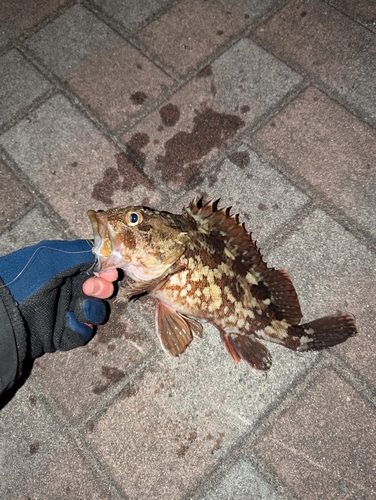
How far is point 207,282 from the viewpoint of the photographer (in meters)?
2.95

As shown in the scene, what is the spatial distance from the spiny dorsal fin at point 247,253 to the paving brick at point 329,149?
3.02ft

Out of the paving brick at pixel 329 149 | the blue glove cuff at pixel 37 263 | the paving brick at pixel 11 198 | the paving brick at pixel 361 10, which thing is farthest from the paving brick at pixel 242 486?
the paving brick at pixel 361 10

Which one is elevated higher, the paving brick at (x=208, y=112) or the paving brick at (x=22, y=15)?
the paving brick at (x=22, y=15)

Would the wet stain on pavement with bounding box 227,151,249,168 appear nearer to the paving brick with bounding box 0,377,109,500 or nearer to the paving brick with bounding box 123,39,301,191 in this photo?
the paving brick with bounding box 123,39,301,191

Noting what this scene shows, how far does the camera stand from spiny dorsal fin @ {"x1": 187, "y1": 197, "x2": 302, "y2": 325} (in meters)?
3.14

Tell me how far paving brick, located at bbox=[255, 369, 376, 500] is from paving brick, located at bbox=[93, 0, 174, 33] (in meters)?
3.53

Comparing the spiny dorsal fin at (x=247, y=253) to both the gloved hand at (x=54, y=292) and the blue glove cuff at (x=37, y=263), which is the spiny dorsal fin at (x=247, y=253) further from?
the blue glove cuff at (x=37, y=263)

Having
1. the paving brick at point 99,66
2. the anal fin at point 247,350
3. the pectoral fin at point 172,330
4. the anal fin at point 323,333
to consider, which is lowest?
the anal fin at point 323,333

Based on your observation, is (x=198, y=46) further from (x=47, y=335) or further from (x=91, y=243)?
(x=47, y=335)

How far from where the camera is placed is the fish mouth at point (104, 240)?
2762mm

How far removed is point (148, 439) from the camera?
3.24m

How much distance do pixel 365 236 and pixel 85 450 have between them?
8.43 ft

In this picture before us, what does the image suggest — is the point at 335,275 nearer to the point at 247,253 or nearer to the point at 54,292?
the point at 247,253

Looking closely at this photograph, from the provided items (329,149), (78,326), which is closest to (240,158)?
(329,149)
